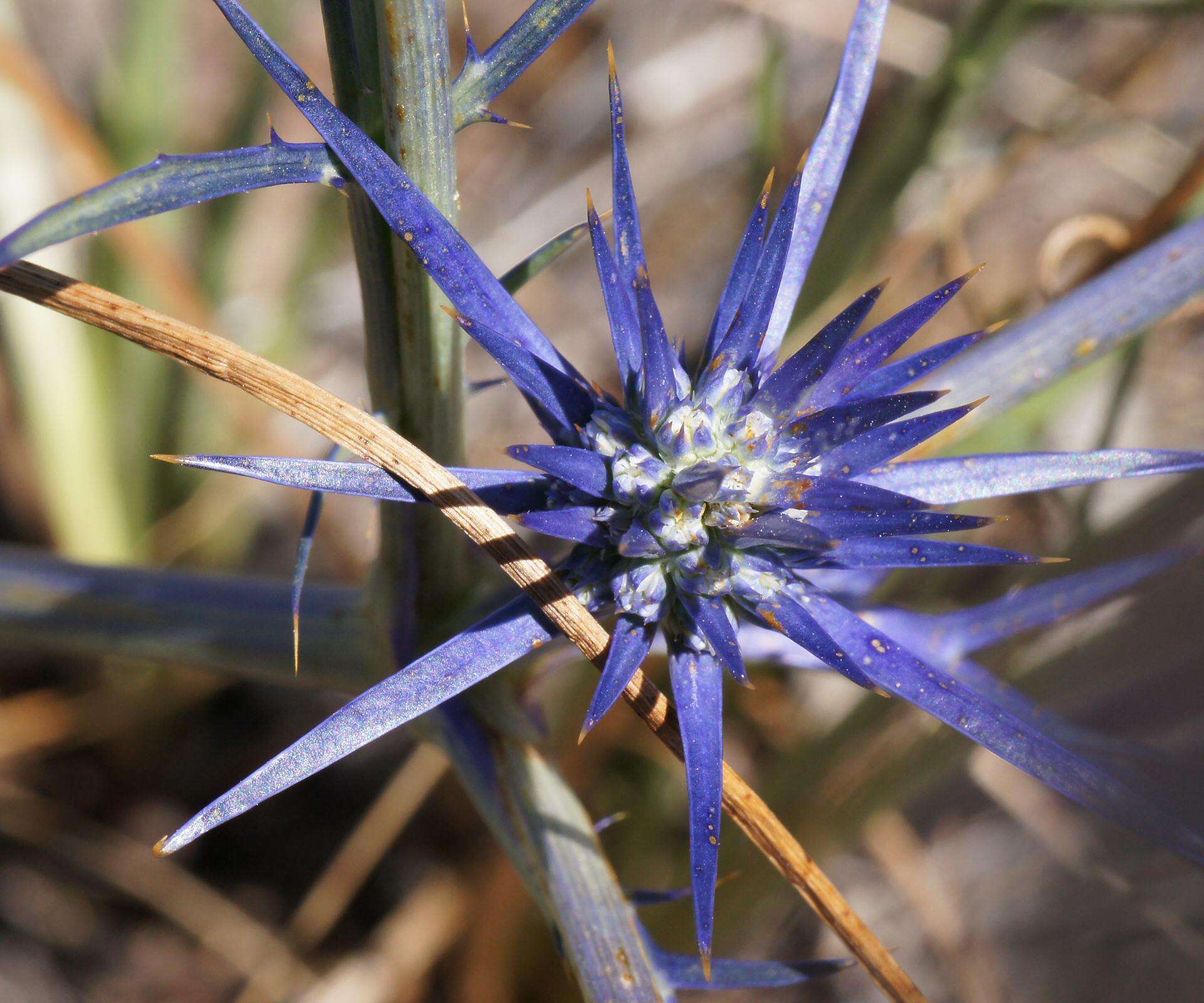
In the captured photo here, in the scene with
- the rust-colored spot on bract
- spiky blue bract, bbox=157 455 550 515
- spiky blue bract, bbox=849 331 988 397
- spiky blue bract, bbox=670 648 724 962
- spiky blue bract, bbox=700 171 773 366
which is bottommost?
spiky blue bract, bbox=670 648 724 962

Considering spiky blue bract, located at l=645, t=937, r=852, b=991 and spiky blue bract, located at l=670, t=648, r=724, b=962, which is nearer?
spiky blue bract, located at l=670, t=648, r=724, b=962

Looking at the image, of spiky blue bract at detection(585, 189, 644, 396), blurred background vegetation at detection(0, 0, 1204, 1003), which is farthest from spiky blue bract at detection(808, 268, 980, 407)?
blurred background vegetation at detection(0, 0, 1204, 1003)

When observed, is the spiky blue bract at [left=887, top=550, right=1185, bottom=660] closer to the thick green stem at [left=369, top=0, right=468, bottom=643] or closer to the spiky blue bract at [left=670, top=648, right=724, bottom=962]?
the spiky blue bract at [left=670, top=648, right=724, bottom=962]

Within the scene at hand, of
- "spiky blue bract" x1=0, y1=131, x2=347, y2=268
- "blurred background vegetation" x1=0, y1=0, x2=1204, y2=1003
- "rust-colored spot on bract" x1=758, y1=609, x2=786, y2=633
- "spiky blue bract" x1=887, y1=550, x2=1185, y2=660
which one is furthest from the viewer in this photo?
"blurred background vegetation" x1=0, y1=0, x2=1204, y2=1003

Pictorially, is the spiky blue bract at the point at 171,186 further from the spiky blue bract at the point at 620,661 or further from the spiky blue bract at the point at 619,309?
the spiky blue bract at the point at 620,661

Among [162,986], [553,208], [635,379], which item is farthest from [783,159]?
[162,986]

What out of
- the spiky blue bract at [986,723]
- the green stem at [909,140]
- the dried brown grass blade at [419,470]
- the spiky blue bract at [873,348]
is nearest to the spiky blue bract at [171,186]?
the dried brown grass blade at [419,470]
